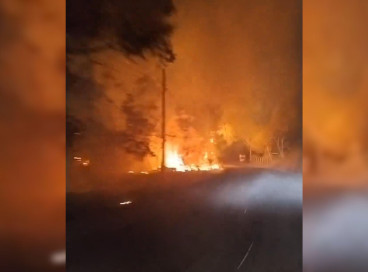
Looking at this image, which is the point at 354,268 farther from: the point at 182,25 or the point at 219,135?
the point at 182,25

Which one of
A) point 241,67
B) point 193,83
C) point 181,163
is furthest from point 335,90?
point 181,163

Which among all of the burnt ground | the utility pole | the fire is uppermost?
the utility pole

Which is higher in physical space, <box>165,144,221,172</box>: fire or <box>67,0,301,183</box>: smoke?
<box>67,0,301,183</box>: smoke

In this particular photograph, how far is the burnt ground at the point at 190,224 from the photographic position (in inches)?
39.4

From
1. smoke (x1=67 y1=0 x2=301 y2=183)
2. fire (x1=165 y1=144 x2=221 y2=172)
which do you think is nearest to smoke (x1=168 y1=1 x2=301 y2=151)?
smoke (x1=67 y1=0 x2=301 y2=183)

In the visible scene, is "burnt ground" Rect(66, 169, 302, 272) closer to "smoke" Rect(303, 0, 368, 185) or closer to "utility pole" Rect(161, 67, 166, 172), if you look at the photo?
"utility pole" Rect(161, 67, 166, 172)

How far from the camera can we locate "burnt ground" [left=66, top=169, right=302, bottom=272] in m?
1.00

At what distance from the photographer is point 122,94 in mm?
1025

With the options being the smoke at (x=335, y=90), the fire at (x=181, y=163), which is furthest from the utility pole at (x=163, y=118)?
the smoke at (x=335, y=90)

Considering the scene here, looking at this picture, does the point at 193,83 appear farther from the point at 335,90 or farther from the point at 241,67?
the point at 335,90

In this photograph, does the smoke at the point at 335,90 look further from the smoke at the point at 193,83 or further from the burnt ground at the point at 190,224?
the burnt ground at the point at 190,224

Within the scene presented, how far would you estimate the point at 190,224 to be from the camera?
1092 millimetres

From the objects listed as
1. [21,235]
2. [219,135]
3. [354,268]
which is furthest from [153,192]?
[354,268]

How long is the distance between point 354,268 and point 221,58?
43.8 inches
